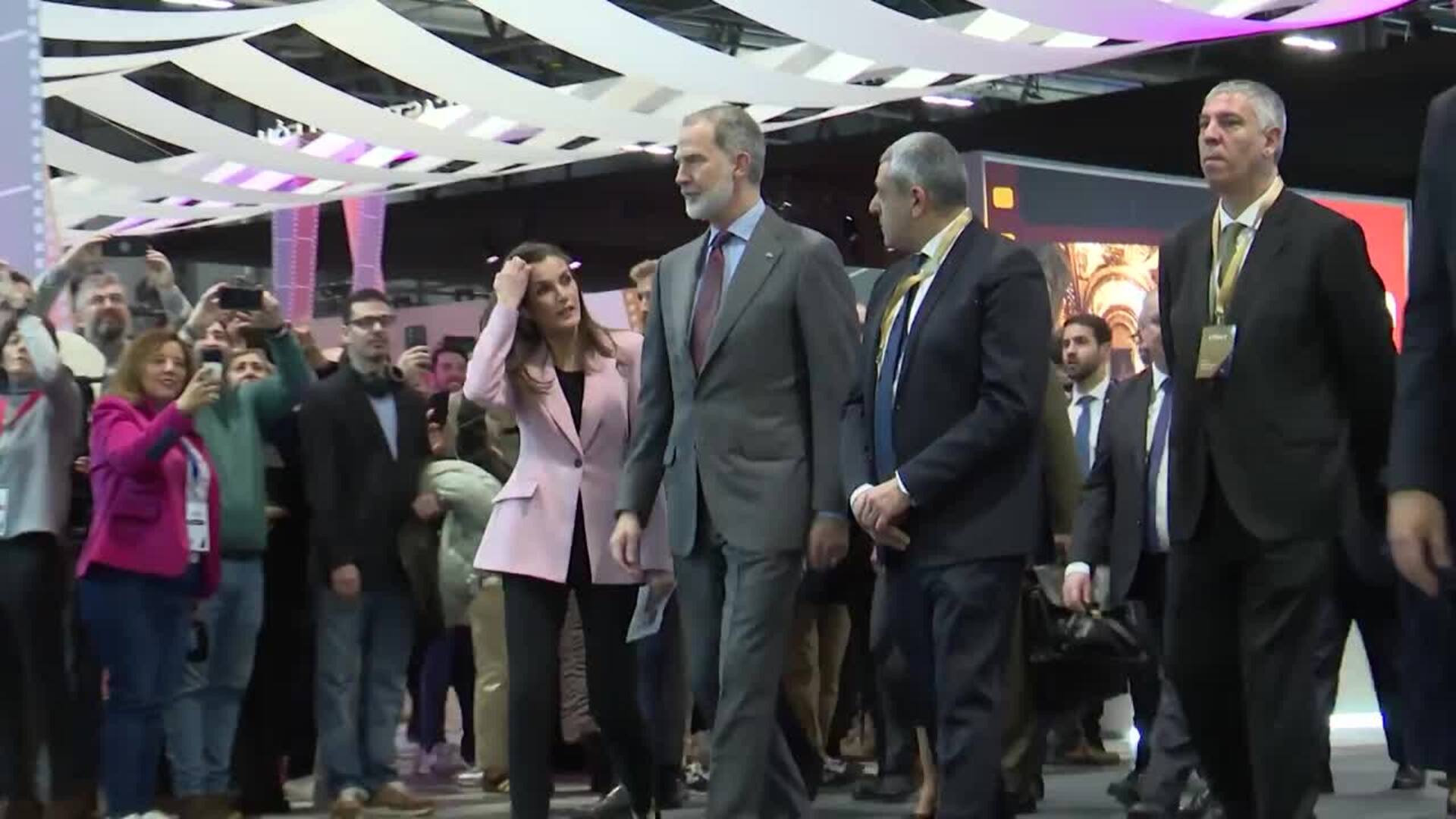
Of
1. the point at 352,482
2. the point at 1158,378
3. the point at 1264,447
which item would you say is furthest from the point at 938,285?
the point at 352,482

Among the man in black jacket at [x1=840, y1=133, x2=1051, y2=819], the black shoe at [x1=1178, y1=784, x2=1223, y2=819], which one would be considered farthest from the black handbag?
the man in black jacket at [x1=840, y1=133, x2=1051, y2=819]

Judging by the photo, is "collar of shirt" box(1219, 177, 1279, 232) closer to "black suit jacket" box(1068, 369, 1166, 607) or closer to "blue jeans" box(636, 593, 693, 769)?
"black suit jacket" box(1068, 369, 1166, 607)

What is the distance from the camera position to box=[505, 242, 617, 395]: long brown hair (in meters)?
4.83

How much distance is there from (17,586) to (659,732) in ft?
5.58

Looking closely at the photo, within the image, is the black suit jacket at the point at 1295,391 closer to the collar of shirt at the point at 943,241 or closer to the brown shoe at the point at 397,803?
the collar of shirt at the point at 943,241

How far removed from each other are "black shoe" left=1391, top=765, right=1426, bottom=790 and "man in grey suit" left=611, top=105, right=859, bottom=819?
293cm

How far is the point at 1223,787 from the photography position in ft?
12.5

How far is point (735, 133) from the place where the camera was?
424 cm

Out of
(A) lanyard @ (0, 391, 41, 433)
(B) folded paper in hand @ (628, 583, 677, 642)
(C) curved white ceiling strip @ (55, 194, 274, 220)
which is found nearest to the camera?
(B) folded paper in hand @ (628, 583, 677, 642)

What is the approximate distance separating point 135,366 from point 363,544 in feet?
2.82

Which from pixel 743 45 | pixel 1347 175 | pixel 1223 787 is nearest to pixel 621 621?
pixel 1223 787

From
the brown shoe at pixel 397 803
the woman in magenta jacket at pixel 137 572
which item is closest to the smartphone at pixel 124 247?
the brown shoe at pixel 397 803

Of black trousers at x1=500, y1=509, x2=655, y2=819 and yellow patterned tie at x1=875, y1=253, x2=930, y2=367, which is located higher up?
yellow patterned tie at x1=875, y1=253, x2=930, y2=367

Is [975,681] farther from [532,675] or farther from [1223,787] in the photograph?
[532,675]
